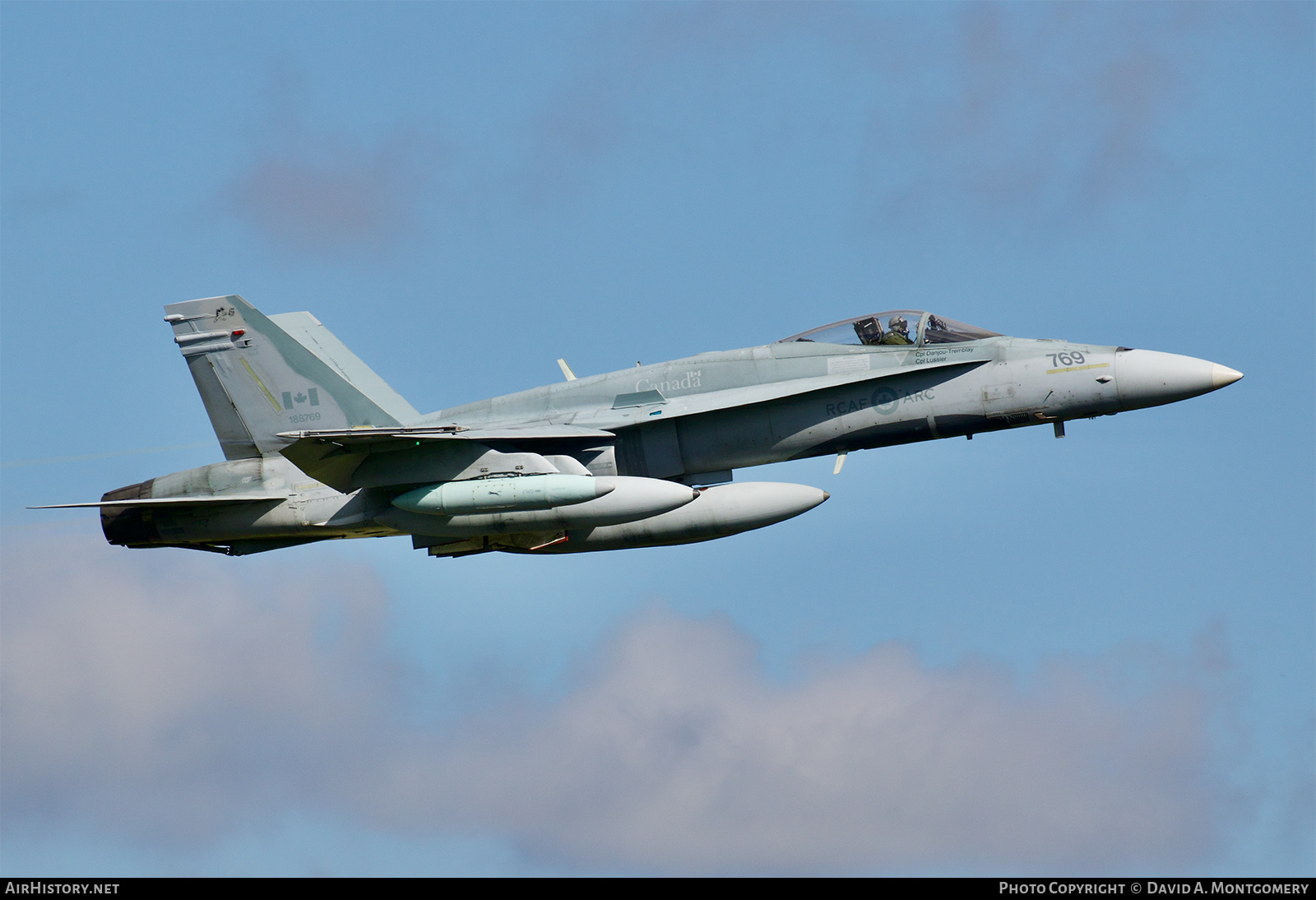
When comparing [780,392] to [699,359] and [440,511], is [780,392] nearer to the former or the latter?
[699,359]

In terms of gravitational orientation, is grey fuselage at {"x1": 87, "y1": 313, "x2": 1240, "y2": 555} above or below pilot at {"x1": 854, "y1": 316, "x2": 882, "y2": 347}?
below

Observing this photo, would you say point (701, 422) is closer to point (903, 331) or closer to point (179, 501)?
point (903, 331)

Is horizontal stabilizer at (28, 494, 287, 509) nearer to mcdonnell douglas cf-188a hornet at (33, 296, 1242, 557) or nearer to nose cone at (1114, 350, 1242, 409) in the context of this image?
mcdonnell douglas cf-188a hornet at (33, 296, 1242, 557)

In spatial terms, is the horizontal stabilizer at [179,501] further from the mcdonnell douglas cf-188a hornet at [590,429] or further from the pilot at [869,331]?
the pilot at [869,331]

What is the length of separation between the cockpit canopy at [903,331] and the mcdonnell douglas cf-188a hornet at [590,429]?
0.09ft

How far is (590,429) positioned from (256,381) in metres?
5.30

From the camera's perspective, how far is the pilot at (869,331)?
20875 millimetres

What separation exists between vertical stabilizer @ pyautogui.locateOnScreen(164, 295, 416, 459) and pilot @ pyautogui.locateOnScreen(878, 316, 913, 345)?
294 inches

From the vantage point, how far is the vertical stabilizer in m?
22.1

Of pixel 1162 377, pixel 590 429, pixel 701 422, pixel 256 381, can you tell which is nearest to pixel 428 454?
pixel 590 429

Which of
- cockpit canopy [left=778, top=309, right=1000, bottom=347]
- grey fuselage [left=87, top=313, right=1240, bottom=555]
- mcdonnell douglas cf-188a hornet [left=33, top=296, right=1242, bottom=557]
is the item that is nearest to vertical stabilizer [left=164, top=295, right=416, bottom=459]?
mcdonnell douglas cf-188a hornet [left=33, top=296, right=1242, bottom=557]

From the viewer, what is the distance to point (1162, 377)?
19641mm
